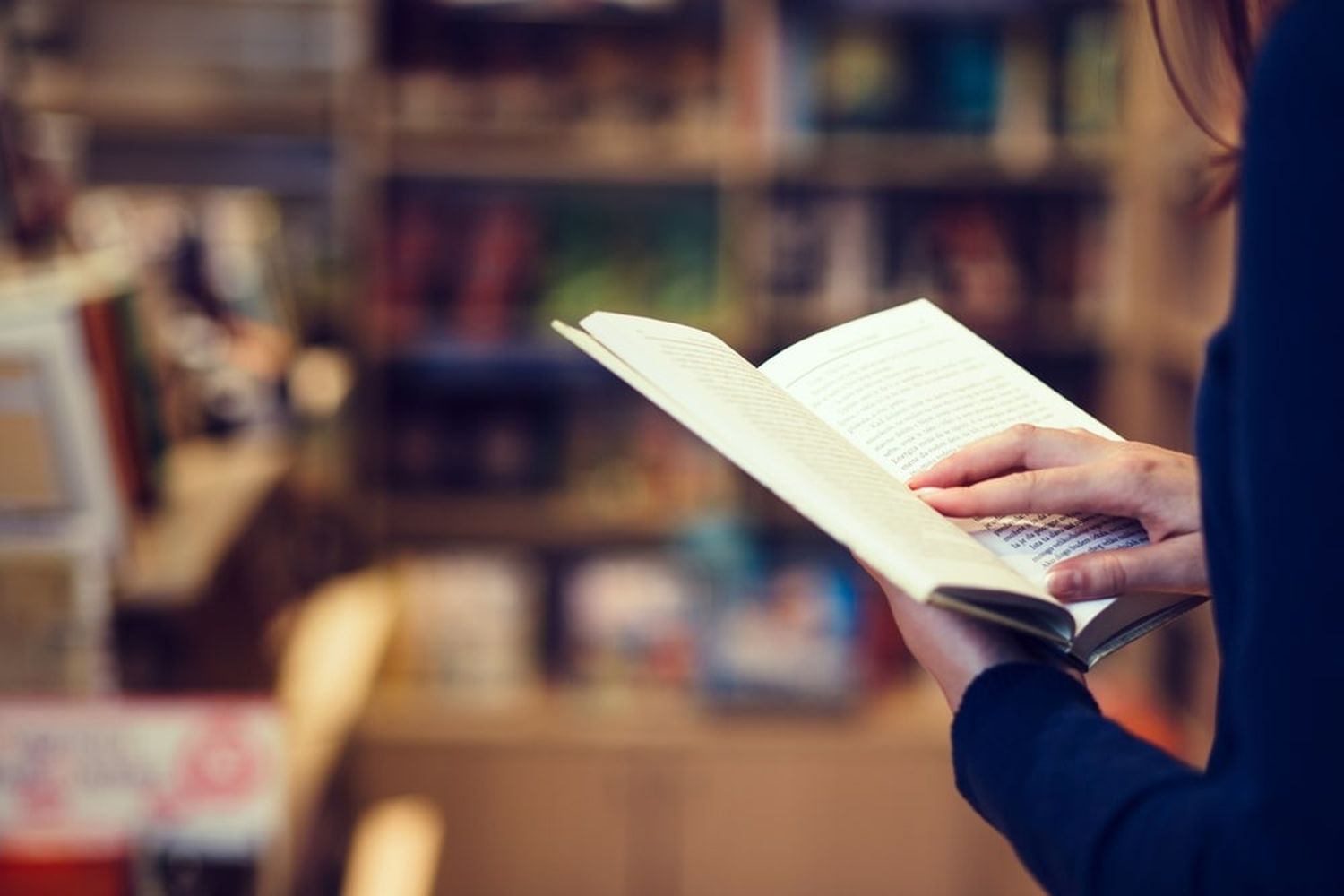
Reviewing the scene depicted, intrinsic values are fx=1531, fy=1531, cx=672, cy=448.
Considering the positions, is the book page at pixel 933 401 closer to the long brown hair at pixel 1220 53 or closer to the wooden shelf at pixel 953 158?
the long brown hair at pixel 1220 53

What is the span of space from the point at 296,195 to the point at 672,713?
1.33m

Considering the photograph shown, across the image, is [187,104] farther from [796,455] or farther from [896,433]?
[796,455]

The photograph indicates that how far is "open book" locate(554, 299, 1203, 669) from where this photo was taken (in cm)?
76

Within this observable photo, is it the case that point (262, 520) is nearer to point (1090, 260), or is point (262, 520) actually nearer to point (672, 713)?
point (672, 713)

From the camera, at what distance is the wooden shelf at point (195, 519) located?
67.2 inches

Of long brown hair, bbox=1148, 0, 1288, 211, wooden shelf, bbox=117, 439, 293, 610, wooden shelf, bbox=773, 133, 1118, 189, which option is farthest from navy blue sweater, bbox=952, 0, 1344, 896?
wooden shelf, bbox=773, 133, 1118, 189

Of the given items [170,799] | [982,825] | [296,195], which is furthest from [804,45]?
[170,799]

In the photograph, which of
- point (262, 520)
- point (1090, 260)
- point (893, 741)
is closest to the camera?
point (262, 520)

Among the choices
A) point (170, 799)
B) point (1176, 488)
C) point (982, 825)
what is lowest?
point (982, 825)

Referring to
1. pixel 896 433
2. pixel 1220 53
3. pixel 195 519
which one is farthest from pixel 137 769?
pixel 1220 53

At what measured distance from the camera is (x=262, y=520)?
7.38 ft

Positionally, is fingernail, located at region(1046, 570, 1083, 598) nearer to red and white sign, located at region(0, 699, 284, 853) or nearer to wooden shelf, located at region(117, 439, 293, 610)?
red and white sign, located at region(0, 699, 284, 853)

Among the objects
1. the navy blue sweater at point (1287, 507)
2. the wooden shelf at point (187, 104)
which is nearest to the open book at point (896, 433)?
the navy blue sweater at point (1287, 507)

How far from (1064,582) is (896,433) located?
0.16 m
